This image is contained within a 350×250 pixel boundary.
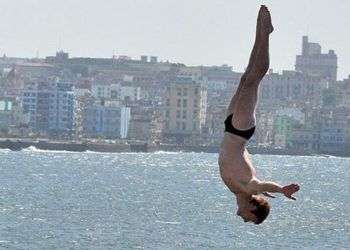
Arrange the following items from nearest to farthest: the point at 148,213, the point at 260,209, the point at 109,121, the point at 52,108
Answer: the point at 260,209 < the point at 148,213 < the point at 52,108 < the point at 109,121

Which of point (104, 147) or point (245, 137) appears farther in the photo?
point (104, 147)

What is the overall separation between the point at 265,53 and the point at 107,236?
4458 centimetres

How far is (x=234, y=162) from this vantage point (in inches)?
286

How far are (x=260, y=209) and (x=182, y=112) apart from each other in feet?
618

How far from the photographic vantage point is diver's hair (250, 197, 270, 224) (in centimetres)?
715

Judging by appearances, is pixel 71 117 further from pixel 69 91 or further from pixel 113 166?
pixel 113 166

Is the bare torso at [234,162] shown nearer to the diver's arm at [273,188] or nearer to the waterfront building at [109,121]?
the diver's arm at [273,188]

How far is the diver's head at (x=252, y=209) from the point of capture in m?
7.21

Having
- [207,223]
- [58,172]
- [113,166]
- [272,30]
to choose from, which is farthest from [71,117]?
[272,30]

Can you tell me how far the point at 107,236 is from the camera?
2032 inches

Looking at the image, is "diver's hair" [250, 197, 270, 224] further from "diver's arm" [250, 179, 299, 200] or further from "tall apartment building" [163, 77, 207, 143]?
"tall apartment building" [163, 77, 207, 143]

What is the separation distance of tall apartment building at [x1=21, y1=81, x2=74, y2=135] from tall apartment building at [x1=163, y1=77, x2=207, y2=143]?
1135cm

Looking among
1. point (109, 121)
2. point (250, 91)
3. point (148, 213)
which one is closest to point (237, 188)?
point (250, 91)

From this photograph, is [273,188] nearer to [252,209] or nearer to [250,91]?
[252,209]
